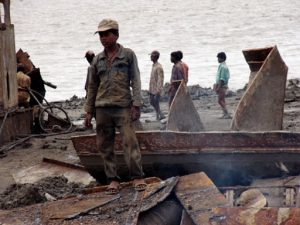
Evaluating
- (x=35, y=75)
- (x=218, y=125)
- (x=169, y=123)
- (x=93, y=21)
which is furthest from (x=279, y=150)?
(x=93, y=21)

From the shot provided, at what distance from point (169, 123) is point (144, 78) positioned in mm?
18225

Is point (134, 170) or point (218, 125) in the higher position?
point (134, 170)

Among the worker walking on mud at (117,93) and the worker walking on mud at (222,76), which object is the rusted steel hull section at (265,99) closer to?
the worker walking on mud at (117,93)

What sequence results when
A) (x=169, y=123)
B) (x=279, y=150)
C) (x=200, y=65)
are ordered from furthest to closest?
(x=200, y=65)
(x=169, y=123)
(x=279, y=150)

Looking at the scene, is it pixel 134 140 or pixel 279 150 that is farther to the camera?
pixel 279 150

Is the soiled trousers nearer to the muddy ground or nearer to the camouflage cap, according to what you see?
the camouflage cap

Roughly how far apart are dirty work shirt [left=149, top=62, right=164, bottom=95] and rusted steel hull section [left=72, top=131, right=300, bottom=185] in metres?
5.44

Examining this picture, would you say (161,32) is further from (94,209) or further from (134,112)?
(94,209)

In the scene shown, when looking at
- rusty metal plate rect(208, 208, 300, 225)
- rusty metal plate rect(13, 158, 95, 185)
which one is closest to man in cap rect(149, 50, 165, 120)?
rusty metal plate rect(13, 158, 95, 185)

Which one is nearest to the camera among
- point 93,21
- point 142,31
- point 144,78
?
point 144,78

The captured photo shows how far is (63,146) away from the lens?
40.3 ft

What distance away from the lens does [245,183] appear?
26.1ft

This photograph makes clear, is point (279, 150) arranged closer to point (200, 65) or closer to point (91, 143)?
point (91, 143)

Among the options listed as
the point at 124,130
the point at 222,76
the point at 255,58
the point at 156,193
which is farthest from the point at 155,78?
the point at 156,193
